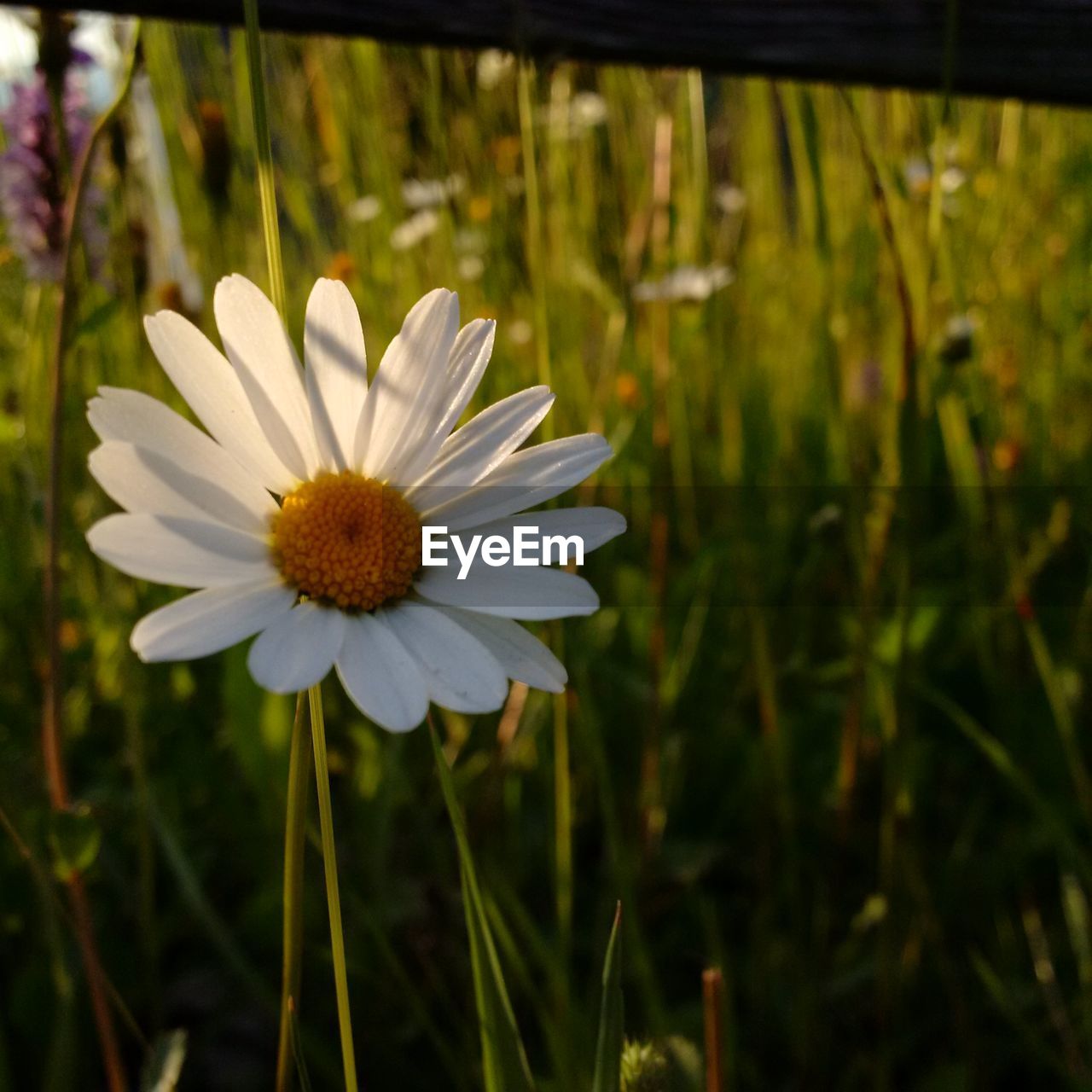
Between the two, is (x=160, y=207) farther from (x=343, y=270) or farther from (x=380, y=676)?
(x=380, y=676)

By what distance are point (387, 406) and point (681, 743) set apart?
0.62m

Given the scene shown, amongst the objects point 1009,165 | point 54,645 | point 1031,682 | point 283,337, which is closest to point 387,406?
point 283,337

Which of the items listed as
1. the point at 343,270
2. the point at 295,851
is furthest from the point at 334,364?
the point at 343,270

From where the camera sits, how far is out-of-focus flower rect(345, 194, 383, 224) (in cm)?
124

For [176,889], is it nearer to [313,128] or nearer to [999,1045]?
[999,1045]

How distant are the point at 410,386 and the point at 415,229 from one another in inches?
45.6

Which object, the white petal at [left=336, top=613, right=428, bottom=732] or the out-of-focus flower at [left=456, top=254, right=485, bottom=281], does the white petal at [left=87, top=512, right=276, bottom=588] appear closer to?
the white petal at [left=336, top=613, right=428, bottom=732]

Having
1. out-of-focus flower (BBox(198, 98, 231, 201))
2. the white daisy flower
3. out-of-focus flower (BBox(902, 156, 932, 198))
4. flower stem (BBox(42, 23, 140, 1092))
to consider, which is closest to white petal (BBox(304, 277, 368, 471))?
the white daisy flower

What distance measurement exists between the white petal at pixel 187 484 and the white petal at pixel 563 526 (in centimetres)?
6

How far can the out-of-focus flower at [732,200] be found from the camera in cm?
180

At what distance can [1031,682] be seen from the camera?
0.95m

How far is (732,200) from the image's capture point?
192cm

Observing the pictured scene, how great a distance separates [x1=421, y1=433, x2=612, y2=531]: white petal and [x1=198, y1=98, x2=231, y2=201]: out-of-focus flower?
23.4 inches

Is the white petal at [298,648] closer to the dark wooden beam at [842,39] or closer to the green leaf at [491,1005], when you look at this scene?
the green leaf at [491,1005]
